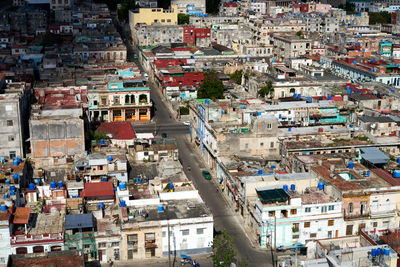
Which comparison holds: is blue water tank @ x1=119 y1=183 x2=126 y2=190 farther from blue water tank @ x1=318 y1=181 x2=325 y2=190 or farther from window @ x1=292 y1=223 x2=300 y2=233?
blue water tank @ x1=318 y1=181 x2=325 y2=190

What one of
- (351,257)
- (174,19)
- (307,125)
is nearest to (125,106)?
(307,125)

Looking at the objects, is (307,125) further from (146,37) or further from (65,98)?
(146,37)

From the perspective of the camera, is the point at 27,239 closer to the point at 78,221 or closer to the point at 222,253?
the point at 78,221

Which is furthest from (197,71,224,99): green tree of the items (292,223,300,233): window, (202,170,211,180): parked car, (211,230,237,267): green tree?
(211,230,237,267): green tree

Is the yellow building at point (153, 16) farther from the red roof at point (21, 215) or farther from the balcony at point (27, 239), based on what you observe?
the balcony at point (27, 239)

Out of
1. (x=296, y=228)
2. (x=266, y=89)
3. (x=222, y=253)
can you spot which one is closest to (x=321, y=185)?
(x=296, y=228)
